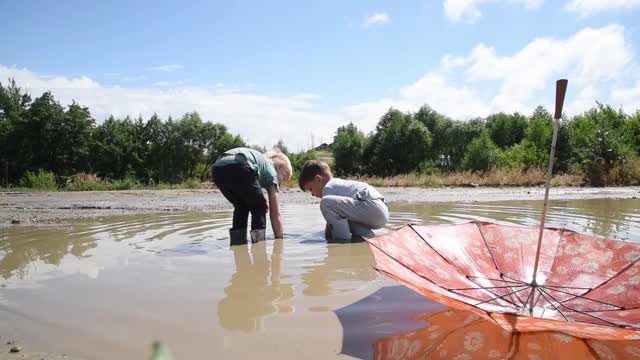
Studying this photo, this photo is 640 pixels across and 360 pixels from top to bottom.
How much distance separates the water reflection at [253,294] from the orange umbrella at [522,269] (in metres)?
0.76

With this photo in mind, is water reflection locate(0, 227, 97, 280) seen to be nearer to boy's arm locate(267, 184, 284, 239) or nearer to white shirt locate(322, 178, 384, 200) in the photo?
boy's arm locate(267, 184, 284, 239)

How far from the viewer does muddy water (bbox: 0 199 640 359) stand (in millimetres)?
2549

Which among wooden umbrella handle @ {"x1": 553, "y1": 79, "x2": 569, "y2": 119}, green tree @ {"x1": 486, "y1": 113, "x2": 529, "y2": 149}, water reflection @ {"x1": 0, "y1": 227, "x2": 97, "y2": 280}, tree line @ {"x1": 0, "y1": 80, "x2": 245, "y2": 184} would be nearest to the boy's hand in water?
water reflection @ {"x1": 0, "y1": 227, "x2": 97, "y2": 280}

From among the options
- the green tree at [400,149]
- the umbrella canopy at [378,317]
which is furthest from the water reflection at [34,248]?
the green tree at [400,149]

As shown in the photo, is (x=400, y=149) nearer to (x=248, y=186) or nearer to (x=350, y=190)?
(x=350, y=190)

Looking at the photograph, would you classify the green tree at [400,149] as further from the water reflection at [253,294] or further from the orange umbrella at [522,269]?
the orange umbrella at [522,269]

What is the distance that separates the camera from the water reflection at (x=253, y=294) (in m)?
2.90

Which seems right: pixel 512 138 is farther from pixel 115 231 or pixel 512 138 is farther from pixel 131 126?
pixel 115 231

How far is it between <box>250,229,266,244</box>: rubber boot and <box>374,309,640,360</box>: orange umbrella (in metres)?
3.22

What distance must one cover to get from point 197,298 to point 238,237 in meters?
2.46

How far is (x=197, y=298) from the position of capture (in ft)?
11.1

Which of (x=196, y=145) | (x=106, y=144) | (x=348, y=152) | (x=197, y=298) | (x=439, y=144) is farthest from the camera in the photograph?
(x=439, y=144)

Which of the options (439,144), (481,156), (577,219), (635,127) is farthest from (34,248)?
(439,144)

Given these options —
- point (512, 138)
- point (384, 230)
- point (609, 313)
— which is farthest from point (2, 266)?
point (512, 138)
